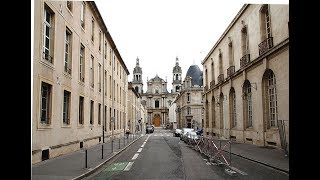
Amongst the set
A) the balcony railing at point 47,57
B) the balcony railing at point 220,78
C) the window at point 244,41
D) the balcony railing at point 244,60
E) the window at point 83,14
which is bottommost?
the balcony railing at point 47,57

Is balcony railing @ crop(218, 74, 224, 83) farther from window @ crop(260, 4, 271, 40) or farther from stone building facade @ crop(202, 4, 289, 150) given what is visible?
window @ crop(260, 4, 271, 40)

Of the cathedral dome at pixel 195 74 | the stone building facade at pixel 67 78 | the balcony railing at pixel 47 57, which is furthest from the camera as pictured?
the cathedral dome at pixel 195 74

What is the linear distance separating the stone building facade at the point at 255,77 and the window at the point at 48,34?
12.1m

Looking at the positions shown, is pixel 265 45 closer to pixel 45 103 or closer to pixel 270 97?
pixel 270 97

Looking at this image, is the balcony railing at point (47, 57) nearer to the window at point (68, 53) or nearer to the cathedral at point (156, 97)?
the window at point (68, 53)

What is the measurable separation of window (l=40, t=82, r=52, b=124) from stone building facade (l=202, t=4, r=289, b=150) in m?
11.5

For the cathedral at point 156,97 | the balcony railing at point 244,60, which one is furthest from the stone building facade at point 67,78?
the cathedral at point 156,97

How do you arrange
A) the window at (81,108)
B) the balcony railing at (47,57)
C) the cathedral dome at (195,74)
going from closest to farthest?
the balcony railing at (47,57), the window at (81,108), the cathedral dome at (195,74)

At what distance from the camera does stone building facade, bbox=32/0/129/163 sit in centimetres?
1417

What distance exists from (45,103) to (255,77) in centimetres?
1474

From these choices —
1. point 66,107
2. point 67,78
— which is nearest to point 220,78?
point 66,107

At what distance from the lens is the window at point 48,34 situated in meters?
15.4
